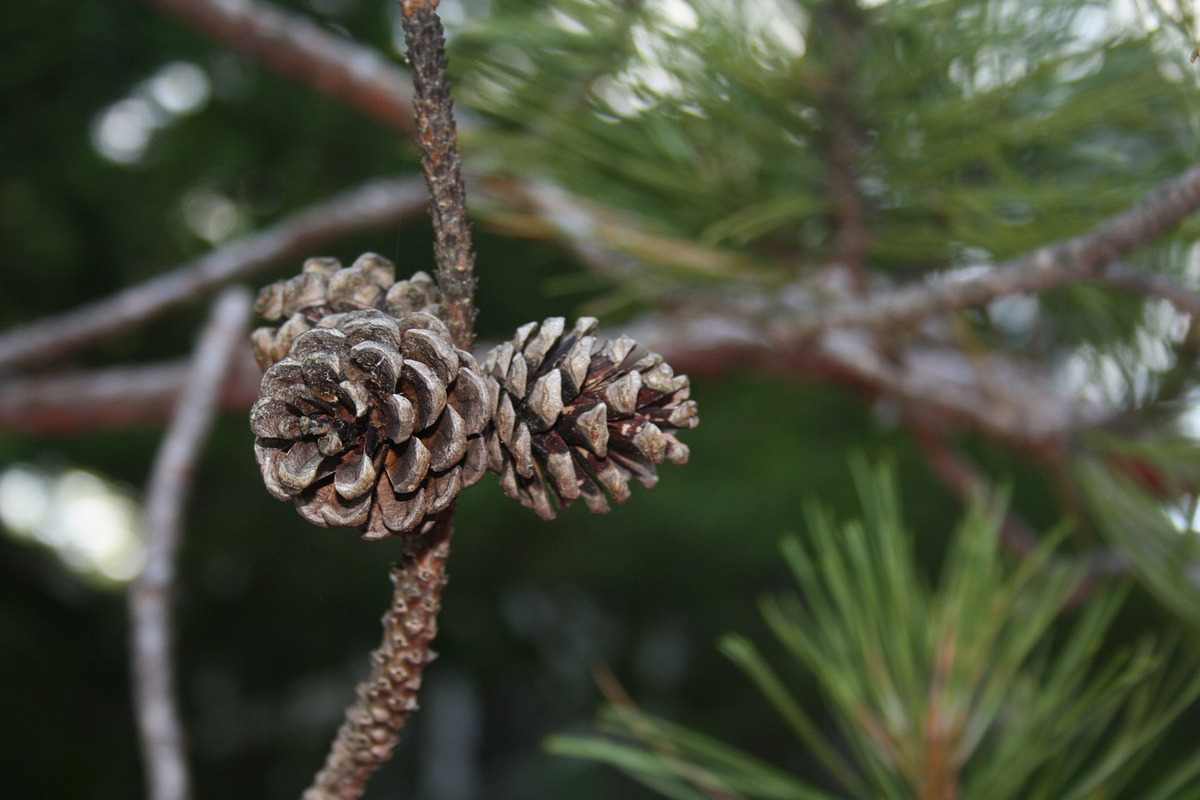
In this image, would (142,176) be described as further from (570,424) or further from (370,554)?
(570,424)

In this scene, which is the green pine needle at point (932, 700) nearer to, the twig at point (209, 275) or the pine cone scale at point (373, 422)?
the pine cone scale at point (373, 422)

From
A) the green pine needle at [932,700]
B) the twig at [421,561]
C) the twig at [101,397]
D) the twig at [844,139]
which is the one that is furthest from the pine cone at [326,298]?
the twig at [101,397]

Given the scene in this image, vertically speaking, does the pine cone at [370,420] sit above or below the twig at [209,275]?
below

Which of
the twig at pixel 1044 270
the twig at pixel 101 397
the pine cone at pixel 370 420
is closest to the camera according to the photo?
the pine cone at pixel 370 420

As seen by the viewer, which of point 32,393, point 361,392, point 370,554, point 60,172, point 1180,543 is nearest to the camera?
point 361,392

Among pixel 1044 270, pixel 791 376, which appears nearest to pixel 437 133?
pixel 1044 270

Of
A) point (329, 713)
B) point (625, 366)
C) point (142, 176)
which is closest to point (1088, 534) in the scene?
point (625, 366)
